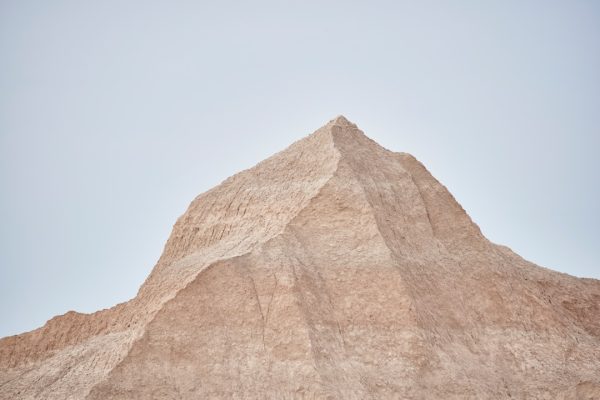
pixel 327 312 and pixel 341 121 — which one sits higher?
pixel 341 121

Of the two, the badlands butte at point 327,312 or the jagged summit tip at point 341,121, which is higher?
the jagged summit tip at point 341,121

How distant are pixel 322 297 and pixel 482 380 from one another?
7910 mm

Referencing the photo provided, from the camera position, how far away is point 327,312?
105 ft

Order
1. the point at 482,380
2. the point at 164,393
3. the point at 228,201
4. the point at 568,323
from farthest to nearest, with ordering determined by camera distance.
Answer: the point at 228,201 < the point at 568,323 < the point at 482,380 < the point at 164,393

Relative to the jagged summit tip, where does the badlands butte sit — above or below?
below

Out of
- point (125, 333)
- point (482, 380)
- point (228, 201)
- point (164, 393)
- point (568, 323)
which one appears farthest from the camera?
point (228, 201)

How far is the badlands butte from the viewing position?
29891 mm

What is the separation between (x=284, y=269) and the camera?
32.9 metres

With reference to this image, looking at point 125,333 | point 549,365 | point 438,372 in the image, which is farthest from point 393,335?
point 125,333

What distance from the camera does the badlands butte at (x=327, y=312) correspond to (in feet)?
98.1

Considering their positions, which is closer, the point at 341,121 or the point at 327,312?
the point at 327,312

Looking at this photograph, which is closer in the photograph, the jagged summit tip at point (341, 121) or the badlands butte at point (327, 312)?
the badlands butte at point (327, 312)

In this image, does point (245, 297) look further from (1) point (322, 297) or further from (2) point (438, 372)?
(2) point (438, 372)

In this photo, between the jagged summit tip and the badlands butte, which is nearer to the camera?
the badlands butte
